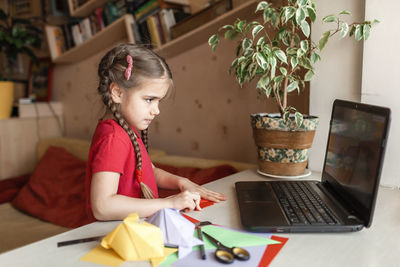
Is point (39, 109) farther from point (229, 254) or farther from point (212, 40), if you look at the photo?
point (229, 254)

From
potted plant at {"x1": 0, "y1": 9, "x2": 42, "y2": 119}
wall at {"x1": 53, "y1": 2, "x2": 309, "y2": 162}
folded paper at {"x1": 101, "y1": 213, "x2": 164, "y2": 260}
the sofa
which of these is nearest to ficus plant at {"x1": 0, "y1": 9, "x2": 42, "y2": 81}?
potted plant at {"x1": 0, "y1": 9, "x2": 42, "y2": 119}

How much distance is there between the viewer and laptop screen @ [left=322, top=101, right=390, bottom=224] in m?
0.65

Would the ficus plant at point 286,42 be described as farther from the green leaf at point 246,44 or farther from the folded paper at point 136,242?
the folded paper at point 136,242

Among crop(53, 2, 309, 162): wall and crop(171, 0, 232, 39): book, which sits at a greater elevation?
crop(171, 0, 232, 39): book

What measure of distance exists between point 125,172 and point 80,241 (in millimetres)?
299

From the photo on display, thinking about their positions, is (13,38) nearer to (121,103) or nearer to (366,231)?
(121,103)

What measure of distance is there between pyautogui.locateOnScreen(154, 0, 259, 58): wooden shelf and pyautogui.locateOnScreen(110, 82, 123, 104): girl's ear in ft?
2.39

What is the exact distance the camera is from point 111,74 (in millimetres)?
947

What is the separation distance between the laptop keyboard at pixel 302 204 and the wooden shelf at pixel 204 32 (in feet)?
2.69

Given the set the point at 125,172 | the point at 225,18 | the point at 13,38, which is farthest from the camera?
the point at 13,38

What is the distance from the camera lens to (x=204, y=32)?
1.61 meters

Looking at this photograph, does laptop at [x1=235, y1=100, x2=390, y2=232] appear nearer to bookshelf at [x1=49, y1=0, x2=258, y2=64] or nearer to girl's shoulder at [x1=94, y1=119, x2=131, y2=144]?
girl's shoulder at [x1=94, y1=119, x2=131, y2=144]

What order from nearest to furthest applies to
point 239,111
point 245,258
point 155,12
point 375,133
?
point 245,258
point 375,133
point 239,111
point 155,12

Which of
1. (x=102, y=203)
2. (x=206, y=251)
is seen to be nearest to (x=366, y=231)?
(x=206, y=251)
